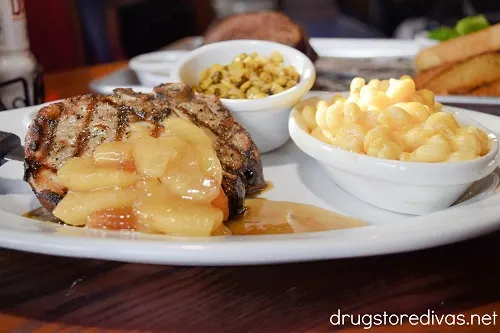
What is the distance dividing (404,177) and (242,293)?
48 cm

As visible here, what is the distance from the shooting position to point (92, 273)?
46.4 inches

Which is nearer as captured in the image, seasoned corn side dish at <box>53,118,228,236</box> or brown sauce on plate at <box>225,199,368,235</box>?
seasoned corn side dish at <box>53,118,228,236</box>

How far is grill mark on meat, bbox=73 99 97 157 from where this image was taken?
136cm

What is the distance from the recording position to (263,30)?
2814mm

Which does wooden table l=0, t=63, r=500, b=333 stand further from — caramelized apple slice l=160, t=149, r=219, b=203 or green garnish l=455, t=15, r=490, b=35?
green garnish l=455, t=15, r=490, b=35

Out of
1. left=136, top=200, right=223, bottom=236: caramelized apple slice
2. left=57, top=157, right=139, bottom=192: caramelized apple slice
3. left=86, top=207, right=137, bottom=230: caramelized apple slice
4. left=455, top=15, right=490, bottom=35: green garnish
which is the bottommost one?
left=455, top=15, right=490, bottom=35: green garnish

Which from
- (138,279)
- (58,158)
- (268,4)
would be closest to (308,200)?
(138,279)

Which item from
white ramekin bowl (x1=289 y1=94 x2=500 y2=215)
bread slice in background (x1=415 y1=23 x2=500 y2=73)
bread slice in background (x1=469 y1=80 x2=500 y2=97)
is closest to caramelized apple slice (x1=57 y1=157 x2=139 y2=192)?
white ramekin bowl (x1=289 y1=94 x2=500 y2=215)

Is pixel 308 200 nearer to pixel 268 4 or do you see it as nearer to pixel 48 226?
pixel 48 226

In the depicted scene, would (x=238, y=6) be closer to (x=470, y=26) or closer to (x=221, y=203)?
(x=470, y=26)

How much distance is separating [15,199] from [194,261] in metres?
0.66

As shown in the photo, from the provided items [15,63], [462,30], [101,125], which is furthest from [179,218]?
[462,30]

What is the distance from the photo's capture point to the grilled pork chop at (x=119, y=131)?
133 cm

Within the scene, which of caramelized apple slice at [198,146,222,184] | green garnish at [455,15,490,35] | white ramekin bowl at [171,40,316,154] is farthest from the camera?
green garnish at [455,15,490,35]
